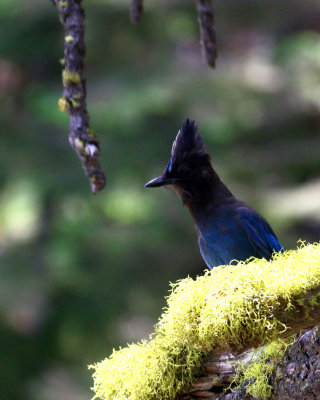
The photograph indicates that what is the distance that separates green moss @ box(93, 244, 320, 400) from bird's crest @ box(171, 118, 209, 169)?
911 millimetres

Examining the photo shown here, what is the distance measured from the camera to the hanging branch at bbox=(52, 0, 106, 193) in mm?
1980

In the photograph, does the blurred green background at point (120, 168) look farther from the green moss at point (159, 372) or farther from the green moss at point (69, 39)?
the green moss at point (69, 39)

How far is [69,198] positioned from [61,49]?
198 centimetres

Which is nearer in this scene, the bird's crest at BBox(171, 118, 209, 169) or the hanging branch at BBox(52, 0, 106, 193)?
the hanging branch at BBox(52, 0, 106, 193)

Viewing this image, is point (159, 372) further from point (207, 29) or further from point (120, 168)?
point (120, 168)

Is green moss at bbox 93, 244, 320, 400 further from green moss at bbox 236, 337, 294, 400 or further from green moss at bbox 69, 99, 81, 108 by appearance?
green moss at bbox 69, 99, 81, 108

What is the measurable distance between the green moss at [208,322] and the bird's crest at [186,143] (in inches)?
35.9

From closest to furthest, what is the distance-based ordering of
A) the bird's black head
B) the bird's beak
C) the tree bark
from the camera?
the tree bark → the bird's beak → the bird's black head

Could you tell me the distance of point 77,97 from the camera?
2.04m

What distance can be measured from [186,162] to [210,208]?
26 centimetres

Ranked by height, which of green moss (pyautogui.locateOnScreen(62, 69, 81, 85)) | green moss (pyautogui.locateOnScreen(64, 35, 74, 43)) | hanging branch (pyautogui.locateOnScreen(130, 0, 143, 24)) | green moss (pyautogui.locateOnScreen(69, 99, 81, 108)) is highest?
hanging branch (pyautogui.locateOnScreen(130, 0, 143, 24))

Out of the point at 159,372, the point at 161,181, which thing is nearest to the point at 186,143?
the point at 161,181

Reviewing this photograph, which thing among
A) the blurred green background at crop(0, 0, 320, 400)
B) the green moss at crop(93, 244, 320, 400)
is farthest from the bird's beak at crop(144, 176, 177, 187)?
the blurred green background at crop(0, 0, 320, 400)

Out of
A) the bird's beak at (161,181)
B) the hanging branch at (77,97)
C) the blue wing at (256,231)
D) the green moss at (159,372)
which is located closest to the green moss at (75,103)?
the hanging branch at (77,97)
